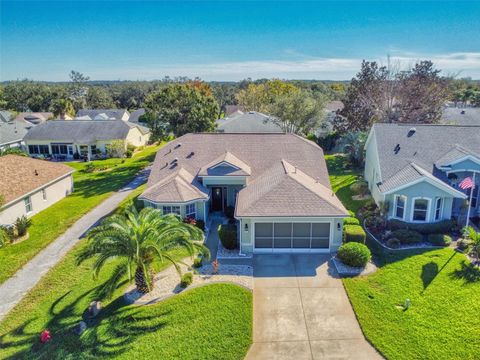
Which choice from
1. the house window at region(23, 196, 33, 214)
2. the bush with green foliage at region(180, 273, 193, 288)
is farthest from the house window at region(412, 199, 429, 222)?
the house window at region(23, 196, 33, 214)

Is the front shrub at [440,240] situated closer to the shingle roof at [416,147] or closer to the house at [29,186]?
the shingle roof at [416,147]

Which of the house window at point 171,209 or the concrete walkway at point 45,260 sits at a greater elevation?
the house window at point 171,209

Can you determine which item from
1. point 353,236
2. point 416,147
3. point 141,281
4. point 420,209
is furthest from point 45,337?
point 416,147

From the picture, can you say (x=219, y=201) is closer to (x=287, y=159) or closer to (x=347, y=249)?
(x=287, y=159)

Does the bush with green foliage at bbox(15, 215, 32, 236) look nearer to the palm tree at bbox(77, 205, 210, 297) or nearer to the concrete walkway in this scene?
the concrete walkway

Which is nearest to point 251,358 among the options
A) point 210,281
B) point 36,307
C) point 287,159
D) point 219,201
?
point 210,281

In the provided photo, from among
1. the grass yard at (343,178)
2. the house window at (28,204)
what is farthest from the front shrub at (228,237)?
the house window at (28,204)
